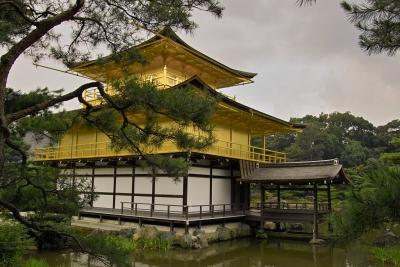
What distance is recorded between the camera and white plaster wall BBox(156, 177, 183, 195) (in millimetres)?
16641

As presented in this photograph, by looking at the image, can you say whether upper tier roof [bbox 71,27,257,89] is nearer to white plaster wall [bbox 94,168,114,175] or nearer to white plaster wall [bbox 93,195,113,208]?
white plaster wall [bbox 94,168,114,175]

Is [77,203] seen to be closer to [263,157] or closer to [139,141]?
[139,141]

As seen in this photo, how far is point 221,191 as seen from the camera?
62.2 ft

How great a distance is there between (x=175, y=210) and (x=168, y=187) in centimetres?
104

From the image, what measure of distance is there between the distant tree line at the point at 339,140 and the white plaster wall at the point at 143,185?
1420 inches

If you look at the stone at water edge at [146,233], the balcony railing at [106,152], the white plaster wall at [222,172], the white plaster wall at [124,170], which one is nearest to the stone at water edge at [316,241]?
the balcony railing at [106,152]

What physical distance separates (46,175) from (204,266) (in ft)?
22.3

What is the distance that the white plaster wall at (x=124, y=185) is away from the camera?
18438 mm

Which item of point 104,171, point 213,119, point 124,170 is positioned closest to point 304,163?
point 213,119

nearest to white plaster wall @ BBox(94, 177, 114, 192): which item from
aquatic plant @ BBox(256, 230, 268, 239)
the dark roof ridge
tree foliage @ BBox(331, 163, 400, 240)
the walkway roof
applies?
the walkway roof

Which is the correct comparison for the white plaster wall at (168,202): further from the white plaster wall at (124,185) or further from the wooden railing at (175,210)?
the white plaster wall at (124,185)

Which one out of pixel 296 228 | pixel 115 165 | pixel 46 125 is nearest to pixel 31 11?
pixel 46 125

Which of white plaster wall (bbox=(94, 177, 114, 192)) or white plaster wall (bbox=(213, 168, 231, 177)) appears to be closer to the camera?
white plaster wall (bbox=(213, 168, 231, 177))

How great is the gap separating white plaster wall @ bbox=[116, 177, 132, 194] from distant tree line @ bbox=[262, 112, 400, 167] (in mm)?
35566
